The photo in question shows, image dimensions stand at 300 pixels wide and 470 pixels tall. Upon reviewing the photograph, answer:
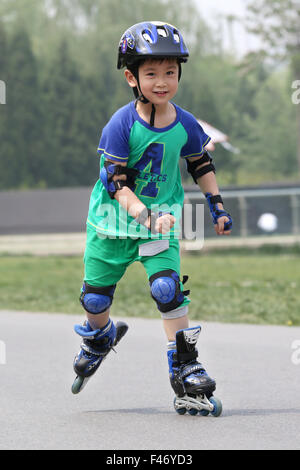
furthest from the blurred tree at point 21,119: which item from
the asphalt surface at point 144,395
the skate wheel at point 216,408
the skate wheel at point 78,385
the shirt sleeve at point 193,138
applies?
the skate wheel at point 216,408

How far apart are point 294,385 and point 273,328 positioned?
2.53 meters

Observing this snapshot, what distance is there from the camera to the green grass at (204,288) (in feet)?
31.0

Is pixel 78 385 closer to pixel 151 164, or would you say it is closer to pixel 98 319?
pixel 98 319

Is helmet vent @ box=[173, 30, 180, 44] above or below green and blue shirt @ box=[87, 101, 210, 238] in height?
above

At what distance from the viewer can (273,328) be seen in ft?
26.5

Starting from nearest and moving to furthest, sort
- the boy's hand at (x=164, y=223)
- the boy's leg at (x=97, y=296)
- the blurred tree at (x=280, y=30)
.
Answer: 1. the boy's hand at (x=164, y=223)
2. the boy's leg at (x=97, y=296)
3. the blurred tree at (x=280, y=30)

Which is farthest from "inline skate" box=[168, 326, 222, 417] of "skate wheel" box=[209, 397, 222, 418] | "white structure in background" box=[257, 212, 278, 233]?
"white structure in background" box=[257, 212, 278, 233]

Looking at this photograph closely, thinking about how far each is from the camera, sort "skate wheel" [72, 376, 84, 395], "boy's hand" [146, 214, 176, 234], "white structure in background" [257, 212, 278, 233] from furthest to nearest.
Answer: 1. "white structure in background" [257, 212, 278, 233]
2. "skate wheel" [72, 376, 84, 395]
3. "boy's hand" [146, 214, 176, 234]

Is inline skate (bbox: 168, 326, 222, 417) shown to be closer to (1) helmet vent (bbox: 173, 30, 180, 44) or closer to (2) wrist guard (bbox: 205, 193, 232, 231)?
(2) wrist guard (bbox: 205, 193, 232, 231)

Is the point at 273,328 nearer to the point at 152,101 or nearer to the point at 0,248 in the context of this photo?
the point at 152,101

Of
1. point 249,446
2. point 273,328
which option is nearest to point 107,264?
point 249,446

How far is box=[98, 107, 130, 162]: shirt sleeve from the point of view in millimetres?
4758

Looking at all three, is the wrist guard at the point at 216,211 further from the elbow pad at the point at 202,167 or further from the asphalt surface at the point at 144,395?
the asphalt surface at the point at 144,395

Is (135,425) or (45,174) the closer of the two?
(135,425)
